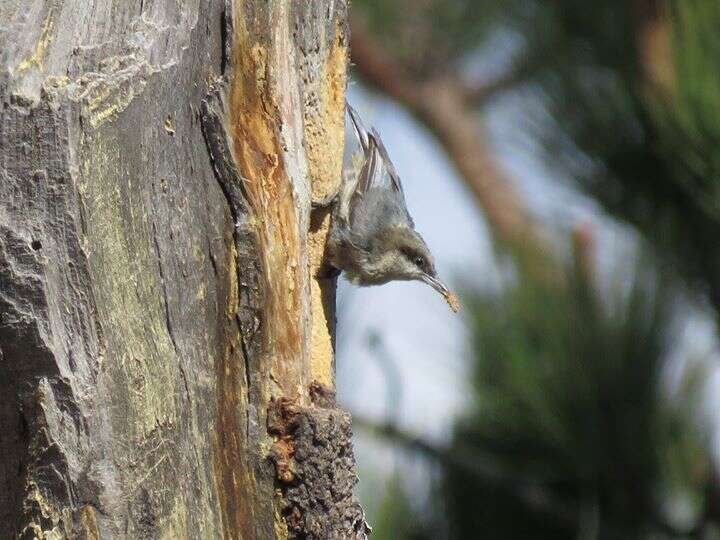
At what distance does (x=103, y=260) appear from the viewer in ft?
6.49

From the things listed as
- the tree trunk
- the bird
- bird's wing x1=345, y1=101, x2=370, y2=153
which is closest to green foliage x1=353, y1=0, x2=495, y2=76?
the bird

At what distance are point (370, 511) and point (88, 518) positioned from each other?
2.44 meters

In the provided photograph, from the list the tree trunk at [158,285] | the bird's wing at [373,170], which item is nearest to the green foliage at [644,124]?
the bird's wing at [373,170]

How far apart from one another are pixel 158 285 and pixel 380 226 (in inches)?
66.5

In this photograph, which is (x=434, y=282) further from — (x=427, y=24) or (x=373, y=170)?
(x=427, y=24)

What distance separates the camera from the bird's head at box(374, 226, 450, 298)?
3701 millimetres

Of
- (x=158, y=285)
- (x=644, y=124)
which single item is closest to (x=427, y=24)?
(x=644, y=124)

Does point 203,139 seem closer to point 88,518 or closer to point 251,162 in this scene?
point 251,162

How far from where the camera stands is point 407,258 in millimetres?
3768

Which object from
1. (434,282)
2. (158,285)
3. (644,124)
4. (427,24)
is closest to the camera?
(158,285)

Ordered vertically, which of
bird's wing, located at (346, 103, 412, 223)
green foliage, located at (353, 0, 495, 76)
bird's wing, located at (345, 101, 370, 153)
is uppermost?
green foliage, located at (353, 0, 495, 76)

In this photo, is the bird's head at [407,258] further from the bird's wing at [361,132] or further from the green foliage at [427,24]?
the green foliage at [427,24]

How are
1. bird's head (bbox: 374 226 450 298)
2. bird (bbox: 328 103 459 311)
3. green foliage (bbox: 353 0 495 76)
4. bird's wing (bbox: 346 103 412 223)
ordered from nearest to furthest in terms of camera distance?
1. bird (bbox: 328 103 459 311)
2. bird's wing (bbox: 346 103 412 223)
3. bird's head (bbox: 374 226 450 298)
4. green foliage (bbox: 353 0 495 76)

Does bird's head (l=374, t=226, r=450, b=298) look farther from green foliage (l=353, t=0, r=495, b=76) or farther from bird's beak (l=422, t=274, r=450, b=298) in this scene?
green foliage (l=353, t=0, r=495, b=76)
